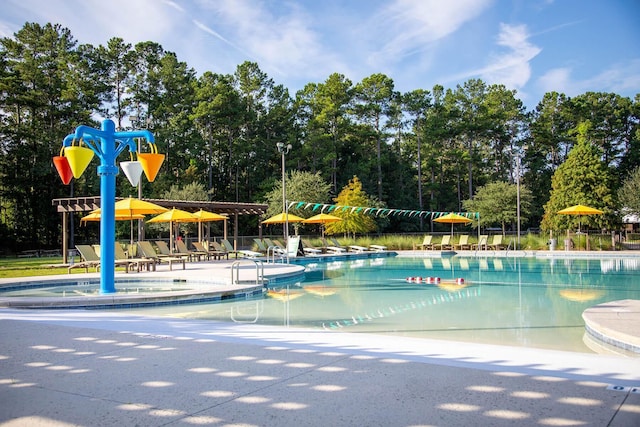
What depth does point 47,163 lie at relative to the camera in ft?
102

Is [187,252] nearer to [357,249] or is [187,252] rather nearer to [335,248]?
[335,248]

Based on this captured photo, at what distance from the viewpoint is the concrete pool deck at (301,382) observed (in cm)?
308

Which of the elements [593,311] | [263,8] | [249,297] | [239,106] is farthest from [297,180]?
[593,311]

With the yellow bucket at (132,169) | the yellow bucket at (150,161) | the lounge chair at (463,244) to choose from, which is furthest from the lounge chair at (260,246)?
the yellow bucket at (150,161)

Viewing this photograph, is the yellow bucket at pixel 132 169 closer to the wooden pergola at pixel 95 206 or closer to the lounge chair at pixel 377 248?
the wooden pergola at pixel 95 206

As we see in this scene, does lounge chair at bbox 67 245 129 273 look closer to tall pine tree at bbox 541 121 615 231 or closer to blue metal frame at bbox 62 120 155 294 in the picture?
blue metal frame at bbox 62 120 155 294

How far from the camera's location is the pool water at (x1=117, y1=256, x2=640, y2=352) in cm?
728

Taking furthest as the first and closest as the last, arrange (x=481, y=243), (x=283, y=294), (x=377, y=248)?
(x=377, y=248) < (x=481, y=243) < (x=283, y=294)

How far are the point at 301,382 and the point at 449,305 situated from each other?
6448 mm

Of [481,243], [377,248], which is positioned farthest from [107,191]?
[481,243]

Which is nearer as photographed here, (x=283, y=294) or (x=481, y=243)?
(x=283, y=294)

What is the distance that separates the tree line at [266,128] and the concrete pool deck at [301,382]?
97.3ft

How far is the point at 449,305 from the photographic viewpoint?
A: 9695mm

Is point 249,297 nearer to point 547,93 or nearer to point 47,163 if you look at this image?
point 47,163
